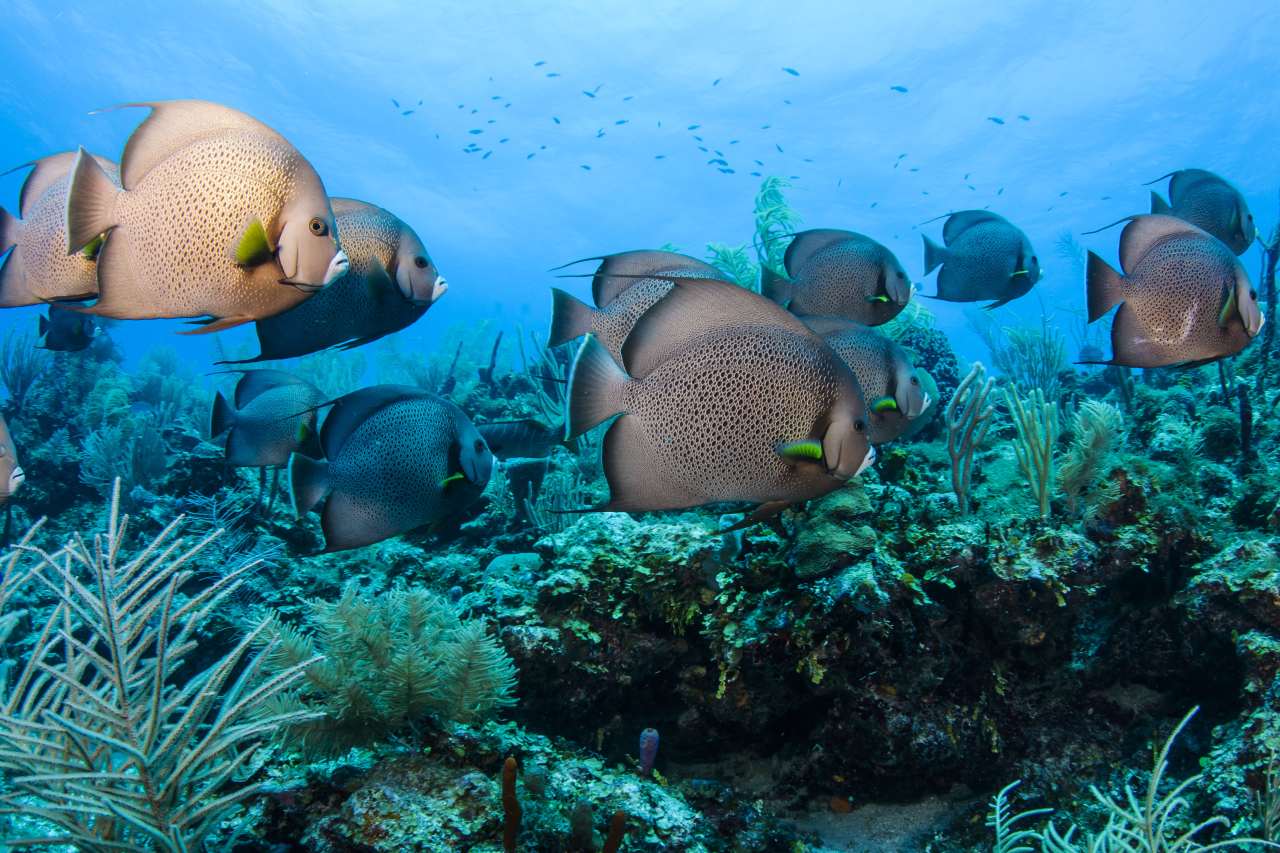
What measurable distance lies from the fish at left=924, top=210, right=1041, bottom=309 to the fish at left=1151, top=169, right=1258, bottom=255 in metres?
0.88

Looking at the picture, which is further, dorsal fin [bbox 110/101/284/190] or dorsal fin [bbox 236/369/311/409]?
dorsal fin [bbox 236/369/311/409]

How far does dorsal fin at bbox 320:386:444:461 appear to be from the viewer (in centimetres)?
265

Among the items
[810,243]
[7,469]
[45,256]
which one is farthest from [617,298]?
[7,469]

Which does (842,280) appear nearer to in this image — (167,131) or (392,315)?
(392,315)

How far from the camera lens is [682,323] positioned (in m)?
1.91

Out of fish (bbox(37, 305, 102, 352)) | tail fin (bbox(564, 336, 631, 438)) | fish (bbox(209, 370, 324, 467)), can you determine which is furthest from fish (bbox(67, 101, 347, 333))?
fish (bbox(37, 305, 102, 352))

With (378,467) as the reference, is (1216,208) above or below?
above

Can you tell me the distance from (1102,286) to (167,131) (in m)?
3.59

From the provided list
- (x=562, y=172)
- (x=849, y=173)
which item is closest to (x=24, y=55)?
(x=562, y=172)

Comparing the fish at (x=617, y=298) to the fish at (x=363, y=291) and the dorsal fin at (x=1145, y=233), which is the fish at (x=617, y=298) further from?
the dorsal fin at (x=1145, y=233)

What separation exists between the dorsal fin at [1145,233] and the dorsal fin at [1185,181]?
5.83 ft

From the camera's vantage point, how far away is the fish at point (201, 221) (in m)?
1.63

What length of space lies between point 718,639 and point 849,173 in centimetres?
5217

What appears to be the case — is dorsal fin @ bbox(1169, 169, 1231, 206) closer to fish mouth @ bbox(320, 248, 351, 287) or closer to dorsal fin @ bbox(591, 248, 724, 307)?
dorsal fin @ bbox(591, 248, 724, 307)
